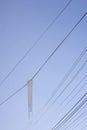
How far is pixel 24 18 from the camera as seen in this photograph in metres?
1.85

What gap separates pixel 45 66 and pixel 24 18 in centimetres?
48

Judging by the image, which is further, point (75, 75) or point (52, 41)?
point (75, 75)

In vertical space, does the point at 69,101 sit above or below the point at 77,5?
below

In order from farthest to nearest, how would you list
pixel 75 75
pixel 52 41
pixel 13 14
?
pixel 75 75 → pixel 52 41 → pixel 13 14

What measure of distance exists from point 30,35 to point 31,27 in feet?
0.23

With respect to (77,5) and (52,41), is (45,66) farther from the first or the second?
(77,5)

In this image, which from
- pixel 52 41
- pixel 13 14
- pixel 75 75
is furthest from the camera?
pixel 75 75

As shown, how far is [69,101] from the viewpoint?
237 centimetres

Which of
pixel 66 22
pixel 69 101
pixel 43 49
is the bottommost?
pixel 69 101

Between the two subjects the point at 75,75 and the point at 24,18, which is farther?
the point at 75,75

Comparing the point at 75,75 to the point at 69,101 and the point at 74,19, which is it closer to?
the point at 69,101

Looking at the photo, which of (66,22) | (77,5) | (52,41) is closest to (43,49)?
(52,41)

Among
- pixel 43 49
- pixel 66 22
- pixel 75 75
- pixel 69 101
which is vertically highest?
pixel 66 22

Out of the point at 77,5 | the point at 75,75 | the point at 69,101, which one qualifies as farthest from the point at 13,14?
the point at 69,101
